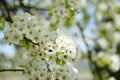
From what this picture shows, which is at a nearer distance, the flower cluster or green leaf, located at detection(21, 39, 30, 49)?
the flower cluster

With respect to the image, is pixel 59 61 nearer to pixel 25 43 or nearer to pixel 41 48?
pixel 41 48

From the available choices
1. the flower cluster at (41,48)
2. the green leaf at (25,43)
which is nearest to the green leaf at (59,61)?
the flower cluster at (41,48)

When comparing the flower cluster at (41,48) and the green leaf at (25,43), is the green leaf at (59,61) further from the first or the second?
the green leaf at (25,43)

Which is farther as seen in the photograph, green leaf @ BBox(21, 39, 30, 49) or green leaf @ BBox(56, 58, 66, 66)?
green leaf @ BBox(21, 39, 30, 49)

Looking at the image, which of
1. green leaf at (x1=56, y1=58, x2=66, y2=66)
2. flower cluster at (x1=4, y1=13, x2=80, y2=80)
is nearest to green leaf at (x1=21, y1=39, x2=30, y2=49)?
flower cluster at (x1=4, y1=13, x2=80, y2=80)

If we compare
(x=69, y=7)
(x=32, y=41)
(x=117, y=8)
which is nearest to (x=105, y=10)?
(x=117, y=8)

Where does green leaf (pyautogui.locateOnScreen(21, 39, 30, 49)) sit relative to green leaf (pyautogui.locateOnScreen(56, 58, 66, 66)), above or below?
above

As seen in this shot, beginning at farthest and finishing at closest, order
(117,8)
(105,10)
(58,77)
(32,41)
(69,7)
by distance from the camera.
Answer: (105,10)
(117,8)
(69,7)
(32,41)
(58,77)

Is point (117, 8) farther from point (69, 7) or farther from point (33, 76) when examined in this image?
point (33, 76)

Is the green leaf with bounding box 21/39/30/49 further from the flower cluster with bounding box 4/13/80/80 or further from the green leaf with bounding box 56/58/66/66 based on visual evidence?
the green leaf with bounding box 56/58/66/66
